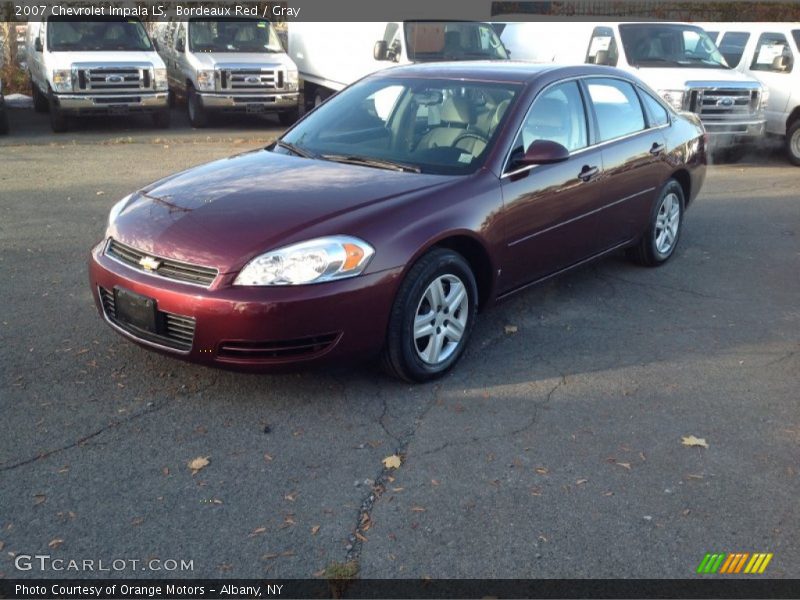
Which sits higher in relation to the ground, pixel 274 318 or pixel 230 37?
pixel 230 37

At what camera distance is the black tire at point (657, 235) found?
23.8 ft

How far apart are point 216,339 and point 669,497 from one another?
2.24 meters

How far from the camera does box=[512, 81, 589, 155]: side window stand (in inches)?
225

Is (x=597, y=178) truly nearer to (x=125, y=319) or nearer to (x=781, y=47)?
(x=125, y=319)

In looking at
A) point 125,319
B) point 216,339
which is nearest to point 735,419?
point 216,339

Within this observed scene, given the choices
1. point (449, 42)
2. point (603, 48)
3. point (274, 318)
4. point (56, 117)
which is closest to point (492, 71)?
point (274, 318)

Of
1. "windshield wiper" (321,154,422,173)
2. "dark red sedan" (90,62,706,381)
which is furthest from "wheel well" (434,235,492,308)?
"windshield wiper" (321,154,422,173)

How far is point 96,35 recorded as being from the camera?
15195 mm

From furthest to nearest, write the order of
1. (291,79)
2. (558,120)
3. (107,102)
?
1. (291,79)
2. (107,102)
3. (558,120)

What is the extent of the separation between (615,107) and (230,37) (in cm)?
1112

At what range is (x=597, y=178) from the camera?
6203 millimetres

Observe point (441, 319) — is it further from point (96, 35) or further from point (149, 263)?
point (96, 35)

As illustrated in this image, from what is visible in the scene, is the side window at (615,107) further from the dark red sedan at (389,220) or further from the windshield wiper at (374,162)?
the windshield wiper at (374,162)

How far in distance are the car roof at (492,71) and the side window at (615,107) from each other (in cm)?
13
